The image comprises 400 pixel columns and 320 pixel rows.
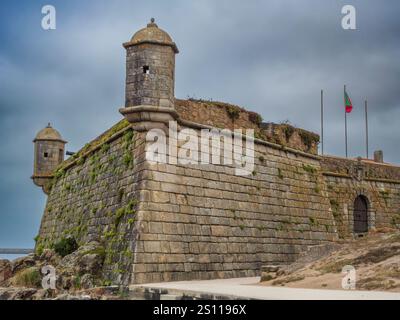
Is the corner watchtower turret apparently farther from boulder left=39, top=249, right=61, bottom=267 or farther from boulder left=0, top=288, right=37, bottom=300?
boulder left=39, top=249, right=61, bottom=267

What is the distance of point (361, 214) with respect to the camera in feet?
92.9

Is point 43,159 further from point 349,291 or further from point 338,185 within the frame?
point 349,291

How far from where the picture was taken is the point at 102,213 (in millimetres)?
20125

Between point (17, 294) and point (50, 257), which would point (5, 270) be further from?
point (17, 294)

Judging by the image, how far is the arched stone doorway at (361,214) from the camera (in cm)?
2803

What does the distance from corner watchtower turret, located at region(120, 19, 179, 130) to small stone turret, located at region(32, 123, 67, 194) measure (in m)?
12.8

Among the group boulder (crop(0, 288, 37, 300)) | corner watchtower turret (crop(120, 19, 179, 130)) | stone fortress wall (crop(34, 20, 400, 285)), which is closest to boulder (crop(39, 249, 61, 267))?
stone fortress wall (crop(34, 20, 400, 285))

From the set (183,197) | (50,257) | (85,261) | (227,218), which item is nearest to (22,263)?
(50,257)

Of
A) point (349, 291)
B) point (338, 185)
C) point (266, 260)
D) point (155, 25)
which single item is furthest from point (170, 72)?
point (338, 185)

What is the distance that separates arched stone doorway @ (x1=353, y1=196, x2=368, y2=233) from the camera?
2803 cm

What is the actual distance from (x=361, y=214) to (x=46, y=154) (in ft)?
48.4

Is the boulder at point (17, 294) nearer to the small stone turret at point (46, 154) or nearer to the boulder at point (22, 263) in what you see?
the boulder at point (22, 263)

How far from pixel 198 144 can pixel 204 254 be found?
341 centimetres

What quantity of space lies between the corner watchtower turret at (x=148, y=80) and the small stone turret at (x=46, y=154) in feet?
42.2
